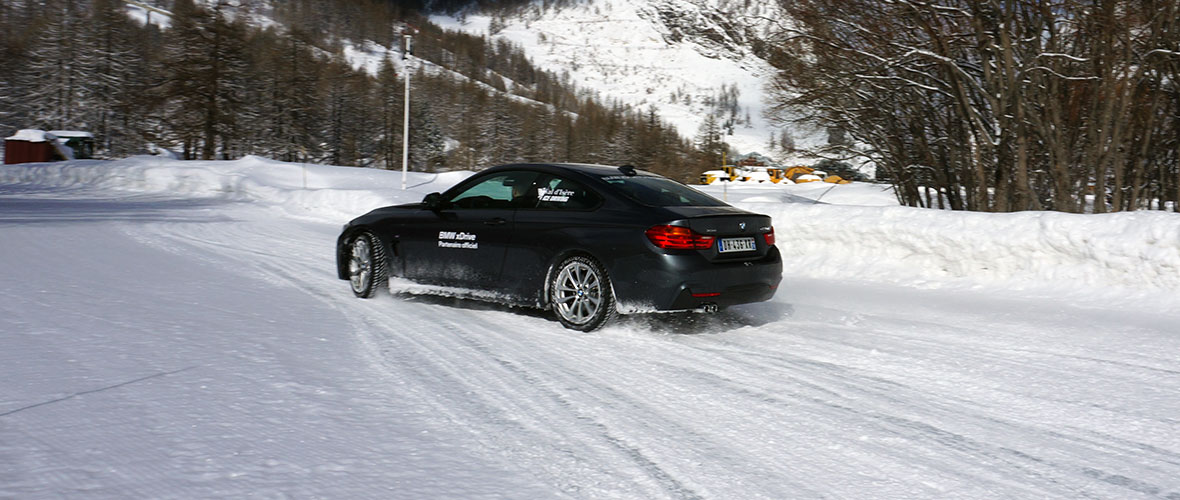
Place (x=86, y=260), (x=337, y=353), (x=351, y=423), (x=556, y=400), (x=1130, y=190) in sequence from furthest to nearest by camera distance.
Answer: (x=1130, y=190) → (x=86, y=260) → (x=337, y=353) → (x=556, y=400) → (x=351, y=423)

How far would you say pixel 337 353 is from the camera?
5.41 metres

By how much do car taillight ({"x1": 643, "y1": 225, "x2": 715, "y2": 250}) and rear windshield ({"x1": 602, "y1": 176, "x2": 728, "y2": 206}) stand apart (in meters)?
0.37

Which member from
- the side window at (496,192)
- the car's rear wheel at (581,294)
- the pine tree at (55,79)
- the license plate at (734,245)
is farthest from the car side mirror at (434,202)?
the pine tree at (55,79)

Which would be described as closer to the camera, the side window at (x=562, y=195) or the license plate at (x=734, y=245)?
the license plate at (x=734, y=245)

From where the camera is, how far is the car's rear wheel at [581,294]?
640 cm

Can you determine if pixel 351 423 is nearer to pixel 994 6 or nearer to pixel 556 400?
pixel 556 400

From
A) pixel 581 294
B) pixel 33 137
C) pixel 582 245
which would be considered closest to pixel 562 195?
pixel 582 245

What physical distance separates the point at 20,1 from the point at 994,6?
133m

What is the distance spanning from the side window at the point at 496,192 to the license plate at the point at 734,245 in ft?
5.75

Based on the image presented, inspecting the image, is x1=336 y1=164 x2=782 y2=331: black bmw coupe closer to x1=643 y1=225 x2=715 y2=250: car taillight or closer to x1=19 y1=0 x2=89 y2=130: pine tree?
x1=643 y1=225 x2=715 y2=250: car taillight

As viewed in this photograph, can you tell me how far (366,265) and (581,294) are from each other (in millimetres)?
2588

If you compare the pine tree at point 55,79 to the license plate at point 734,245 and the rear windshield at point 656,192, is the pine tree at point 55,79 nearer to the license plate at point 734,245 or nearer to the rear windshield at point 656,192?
the rear windshield at point 656,192

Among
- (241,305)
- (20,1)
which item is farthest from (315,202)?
(20,1)

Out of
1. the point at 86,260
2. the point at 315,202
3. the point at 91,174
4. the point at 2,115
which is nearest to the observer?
the point at 86,260
